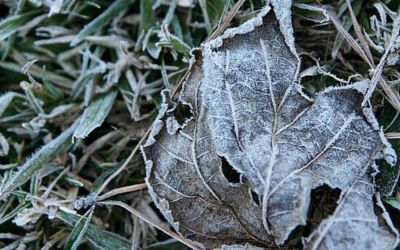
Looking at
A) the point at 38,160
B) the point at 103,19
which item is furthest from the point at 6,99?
the point at 103,19

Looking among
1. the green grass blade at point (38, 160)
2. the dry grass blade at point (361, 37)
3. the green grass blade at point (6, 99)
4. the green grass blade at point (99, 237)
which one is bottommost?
Answer: the green grass blade at point (99, 237)

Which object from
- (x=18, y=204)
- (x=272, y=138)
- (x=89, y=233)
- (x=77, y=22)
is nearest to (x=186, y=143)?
(x=272, y=138)

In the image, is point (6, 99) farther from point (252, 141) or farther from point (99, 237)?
point (252, 141)

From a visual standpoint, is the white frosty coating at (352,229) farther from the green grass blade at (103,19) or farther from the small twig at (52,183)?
the green grass blade at (103,19)

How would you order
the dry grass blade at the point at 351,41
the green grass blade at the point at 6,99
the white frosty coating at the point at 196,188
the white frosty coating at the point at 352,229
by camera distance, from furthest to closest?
the green grass blade at the point at 6,99 < the dry grass blade at the point at 351,41 < the white frosty coating at the point at 196,188 < the white frosty coating at the point at 352,229

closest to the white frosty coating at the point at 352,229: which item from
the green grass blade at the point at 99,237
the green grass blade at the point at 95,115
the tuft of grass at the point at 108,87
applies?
the tuft of grass at the point at 108,87

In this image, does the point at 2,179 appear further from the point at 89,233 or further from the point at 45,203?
the point at 89,233

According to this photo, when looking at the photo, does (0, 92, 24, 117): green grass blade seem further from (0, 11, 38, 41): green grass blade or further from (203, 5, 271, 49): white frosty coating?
(203, 5, 271, 49): white frosty coating

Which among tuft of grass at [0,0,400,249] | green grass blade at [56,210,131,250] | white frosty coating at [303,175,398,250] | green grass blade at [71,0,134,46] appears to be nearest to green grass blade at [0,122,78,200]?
tuft of grass at [0,0,400,249]
